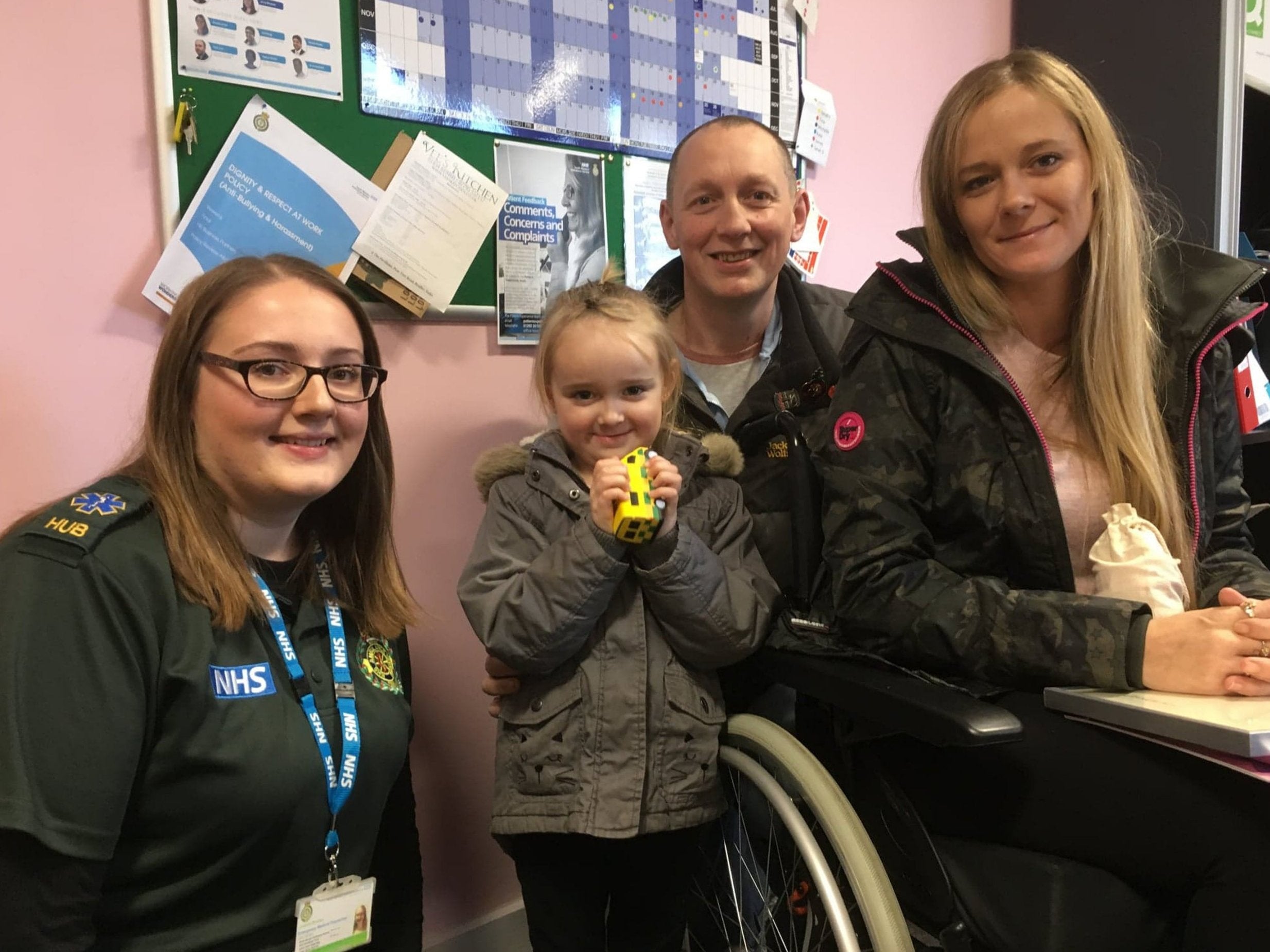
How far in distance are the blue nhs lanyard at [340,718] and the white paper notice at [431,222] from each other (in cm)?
68

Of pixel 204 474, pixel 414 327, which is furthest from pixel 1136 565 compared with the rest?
pixel 414 327

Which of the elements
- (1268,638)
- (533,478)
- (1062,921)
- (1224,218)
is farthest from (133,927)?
(1224,218)

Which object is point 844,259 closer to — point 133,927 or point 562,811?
point 562,811

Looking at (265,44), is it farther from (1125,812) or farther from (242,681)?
(1125,812)

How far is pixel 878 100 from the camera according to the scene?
2295 mm

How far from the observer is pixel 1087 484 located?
3.70 feet

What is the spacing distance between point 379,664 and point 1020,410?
882 mm

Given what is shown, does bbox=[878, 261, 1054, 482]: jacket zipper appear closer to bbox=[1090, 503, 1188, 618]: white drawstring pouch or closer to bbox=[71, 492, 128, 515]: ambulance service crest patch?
bbox=[1090, 503, 1188, 618]: white drawstring pouch

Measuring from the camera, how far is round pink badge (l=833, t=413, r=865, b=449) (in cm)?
116

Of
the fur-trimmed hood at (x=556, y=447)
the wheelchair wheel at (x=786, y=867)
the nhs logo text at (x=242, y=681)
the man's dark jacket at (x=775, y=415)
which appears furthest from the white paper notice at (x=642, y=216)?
the nhs logo text at (x=242, y=681)

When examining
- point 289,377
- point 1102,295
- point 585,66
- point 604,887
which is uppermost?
point 585,66

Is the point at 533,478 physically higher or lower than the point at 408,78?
lower

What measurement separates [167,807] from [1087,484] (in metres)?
1.13

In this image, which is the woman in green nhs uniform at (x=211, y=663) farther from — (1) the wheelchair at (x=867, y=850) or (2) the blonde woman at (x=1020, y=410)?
(2) the blonde woman at (x=1020, y=410)
